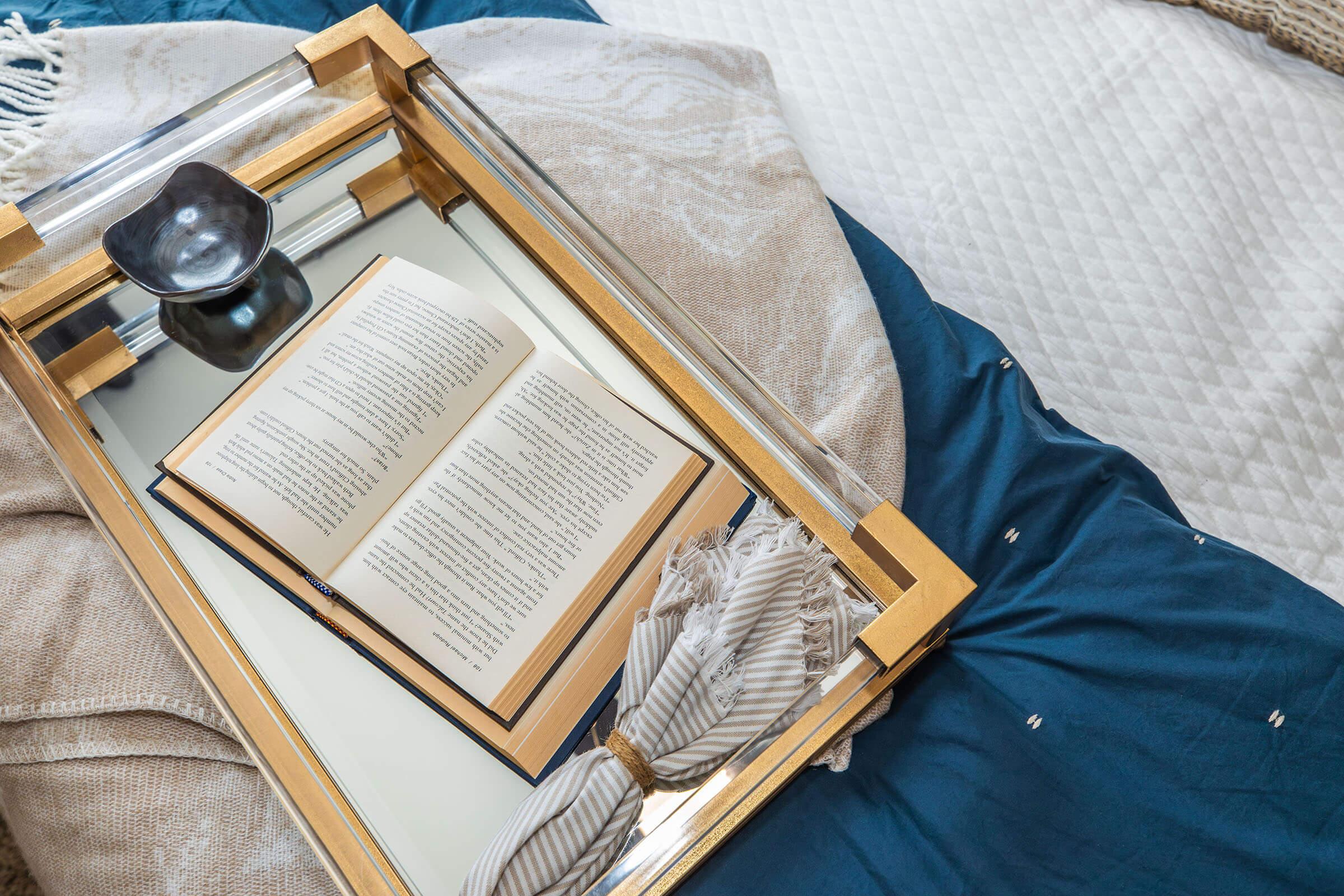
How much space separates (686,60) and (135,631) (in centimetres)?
70

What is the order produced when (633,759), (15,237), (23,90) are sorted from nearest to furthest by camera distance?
1. (633,759)
2. (15,237)
3. (23,90)

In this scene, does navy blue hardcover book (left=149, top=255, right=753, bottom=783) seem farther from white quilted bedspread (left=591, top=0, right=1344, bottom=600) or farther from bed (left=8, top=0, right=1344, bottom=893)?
white quilted bedspread (left=591, top=0, right=1344, bottom=600)

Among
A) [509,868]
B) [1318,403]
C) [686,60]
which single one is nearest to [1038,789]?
[509,868]

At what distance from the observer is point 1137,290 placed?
85cm

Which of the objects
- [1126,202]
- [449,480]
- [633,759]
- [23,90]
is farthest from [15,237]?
[1126,202]

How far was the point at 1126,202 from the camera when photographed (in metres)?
0.88

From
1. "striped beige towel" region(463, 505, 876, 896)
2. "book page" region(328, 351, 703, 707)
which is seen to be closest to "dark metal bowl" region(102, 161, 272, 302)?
"book page" region(328, 351, 703, 707)

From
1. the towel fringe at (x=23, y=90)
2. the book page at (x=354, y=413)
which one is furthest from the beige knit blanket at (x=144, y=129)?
the book page at (x=354, y=413)

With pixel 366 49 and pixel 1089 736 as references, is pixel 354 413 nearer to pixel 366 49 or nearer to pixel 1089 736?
pixel 366 49

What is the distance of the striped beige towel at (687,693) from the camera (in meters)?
0.52

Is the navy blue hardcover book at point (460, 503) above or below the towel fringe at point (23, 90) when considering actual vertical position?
below

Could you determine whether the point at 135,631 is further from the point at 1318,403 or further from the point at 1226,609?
the point at 1318,403

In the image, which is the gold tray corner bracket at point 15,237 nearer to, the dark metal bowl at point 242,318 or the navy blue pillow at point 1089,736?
the dark metal bowl at point 242,318

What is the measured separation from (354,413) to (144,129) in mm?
453
